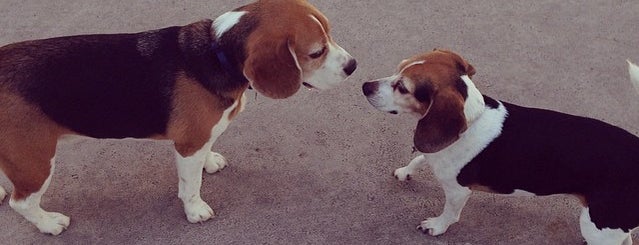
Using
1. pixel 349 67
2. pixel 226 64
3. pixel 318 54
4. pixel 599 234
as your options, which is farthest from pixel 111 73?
pixel 599 234

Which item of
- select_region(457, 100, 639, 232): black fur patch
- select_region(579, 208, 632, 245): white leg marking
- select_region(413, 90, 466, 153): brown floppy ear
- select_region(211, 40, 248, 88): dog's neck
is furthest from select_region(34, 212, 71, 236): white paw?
select_region(579, 208, 632, 245): white leg marking

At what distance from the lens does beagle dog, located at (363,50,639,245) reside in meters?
2.62

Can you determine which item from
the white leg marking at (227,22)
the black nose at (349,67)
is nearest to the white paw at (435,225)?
the black nose at (349,67)

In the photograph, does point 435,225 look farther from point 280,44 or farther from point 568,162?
point 280,44

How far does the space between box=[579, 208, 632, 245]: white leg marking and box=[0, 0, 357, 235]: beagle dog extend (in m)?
1.22

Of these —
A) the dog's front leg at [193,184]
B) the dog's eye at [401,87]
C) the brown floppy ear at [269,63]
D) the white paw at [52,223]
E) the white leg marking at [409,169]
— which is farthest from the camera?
the white leg marking at [409,169]

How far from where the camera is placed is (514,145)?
2740mm

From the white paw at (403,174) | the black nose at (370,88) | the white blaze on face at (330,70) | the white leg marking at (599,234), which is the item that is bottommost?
the white paw at (403,174)

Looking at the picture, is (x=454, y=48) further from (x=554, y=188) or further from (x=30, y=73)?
(x=30, y=73)

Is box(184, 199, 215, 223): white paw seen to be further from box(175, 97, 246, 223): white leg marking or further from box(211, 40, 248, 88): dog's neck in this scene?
box(211, 40, 248, 88): dog's neck

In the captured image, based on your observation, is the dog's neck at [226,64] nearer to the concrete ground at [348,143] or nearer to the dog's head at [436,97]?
the dog's head at [436,97]

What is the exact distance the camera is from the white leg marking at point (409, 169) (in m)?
3.34

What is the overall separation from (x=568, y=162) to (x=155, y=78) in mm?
1765

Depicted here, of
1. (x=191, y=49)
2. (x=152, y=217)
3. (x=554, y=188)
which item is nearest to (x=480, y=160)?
(x=554, y=188)
